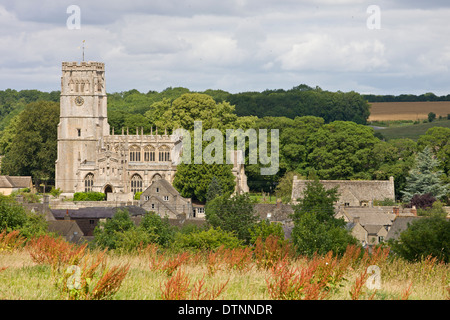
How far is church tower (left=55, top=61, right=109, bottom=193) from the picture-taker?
284 ft

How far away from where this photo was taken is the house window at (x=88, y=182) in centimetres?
8144

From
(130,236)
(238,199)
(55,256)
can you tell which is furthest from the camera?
(238,199)

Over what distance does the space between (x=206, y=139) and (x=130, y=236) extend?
49311mm

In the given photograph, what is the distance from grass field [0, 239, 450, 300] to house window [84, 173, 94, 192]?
63.8 m

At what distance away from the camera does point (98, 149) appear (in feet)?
275

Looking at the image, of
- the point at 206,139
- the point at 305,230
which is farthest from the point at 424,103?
the point at 305,230

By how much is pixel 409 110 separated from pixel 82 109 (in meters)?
84.7

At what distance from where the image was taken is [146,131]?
103250mm

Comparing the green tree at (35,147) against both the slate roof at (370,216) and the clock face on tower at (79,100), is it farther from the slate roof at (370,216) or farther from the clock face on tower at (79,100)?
the slate roof at (370,216)

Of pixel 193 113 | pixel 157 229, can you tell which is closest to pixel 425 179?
pixel 193 113

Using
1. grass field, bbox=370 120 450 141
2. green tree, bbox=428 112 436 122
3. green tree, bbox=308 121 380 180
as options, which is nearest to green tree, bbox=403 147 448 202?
green tree, bbox=308 121 380 180

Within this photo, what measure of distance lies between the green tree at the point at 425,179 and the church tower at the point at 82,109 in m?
30.5

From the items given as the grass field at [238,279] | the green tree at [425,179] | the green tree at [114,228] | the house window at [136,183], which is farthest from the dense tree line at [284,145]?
the grass field at [238,279]
